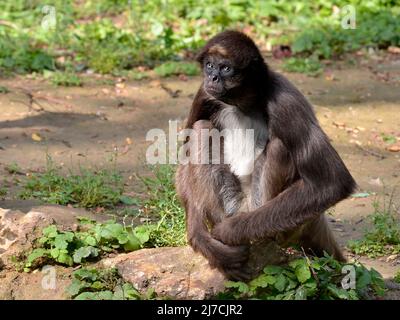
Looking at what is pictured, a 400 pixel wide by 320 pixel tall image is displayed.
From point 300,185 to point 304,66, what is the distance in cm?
610

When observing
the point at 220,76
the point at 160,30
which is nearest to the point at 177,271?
the point at 220,76

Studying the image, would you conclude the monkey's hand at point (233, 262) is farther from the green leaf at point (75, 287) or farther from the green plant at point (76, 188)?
the green plant at point (76, 188)

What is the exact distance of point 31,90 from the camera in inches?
414

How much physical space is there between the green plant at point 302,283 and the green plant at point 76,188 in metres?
2.38

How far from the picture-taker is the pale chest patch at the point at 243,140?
624 cm

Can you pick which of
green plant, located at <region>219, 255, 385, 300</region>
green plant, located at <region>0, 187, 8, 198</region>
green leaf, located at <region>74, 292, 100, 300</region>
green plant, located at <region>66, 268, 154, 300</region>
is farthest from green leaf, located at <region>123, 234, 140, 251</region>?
green plant, located at <region>0, 187, 8, 198</region>

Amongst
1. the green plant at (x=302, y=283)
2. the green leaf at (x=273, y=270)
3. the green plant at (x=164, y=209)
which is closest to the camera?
the green plant at (x=302, y=283)

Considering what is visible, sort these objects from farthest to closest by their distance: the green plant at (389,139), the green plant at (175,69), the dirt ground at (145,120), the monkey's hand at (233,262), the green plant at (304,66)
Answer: the green plant at (304,66) → the green plant at (175,69) → the green plant at (389,139) → the dirt ground at (145,120) → the monkey's hand at (233,262)

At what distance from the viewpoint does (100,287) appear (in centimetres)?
575

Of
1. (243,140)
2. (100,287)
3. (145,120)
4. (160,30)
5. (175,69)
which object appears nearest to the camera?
(100,287)

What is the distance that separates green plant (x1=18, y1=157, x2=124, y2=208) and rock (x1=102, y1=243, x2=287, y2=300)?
174 centimetres

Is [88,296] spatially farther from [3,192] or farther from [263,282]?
[3,192]

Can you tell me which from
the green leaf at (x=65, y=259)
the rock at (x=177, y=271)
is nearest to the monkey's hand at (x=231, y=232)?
the rock at (x=177, y=271)

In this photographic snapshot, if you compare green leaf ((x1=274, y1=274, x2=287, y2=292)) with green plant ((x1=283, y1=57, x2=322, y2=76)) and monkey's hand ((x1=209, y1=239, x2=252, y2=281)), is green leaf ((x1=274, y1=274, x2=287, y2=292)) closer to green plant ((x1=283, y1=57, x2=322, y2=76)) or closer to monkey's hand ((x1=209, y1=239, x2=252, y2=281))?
monkey's hand ((x1=209, y1=239, x2=252, y2=281))
